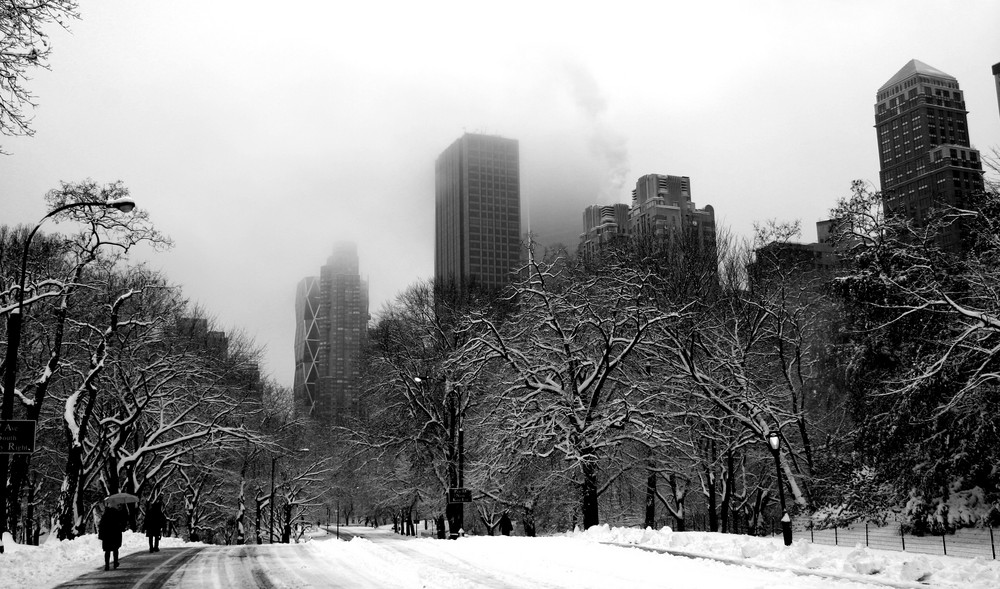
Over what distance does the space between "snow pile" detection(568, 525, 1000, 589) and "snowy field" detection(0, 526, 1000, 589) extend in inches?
0.7

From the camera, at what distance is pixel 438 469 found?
44.9 metres

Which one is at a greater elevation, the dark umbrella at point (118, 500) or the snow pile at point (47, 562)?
the dark umbrella at point (118, 500)

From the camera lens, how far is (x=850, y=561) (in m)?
13.9

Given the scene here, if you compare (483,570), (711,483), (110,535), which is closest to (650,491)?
(711,483)

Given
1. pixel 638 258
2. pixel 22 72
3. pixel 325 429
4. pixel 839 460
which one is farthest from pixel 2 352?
pixel 325 429

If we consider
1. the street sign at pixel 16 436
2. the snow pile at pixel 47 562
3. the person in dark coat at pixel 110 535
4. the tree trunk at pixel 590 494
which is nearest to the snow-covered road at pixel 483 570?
the person in dark coat at pixel 110 535

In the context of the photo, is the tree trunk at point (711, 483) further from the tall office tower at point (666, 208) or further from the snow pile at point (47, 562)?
the snow pile at point (47, 562)

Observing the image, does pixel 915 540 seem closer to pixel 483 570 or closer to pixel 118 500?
pixel 483 570

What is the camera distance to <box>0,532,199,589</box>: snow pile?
52.8 feet

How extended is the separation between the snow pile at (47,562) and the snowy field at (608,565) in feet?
0.11

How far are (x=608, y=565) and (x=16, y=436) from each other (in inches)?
568

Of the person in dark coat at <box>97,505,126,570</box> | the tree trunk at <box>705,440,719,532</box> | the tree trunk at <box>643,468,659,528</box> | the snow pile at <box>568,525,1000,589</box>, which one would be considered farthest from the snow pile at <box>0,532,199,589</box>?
the tree trunk at <box>705,440,719,532</box>

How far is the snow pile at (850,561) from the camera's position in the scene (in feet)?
40.5

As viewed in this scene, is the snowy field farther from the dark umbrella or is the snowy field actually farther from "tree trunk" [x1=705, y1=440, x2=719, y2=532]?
"tree trunk" [x1=705, y1=440, x2=719, y2=532]
